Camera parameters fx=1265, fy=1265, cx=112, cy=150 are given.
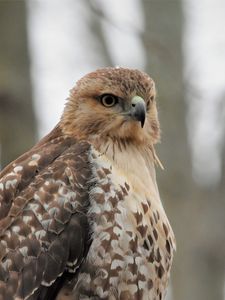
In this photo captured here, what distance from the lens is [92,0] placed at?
1123 centimetres

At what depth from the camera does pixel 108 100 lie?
27.6 feet

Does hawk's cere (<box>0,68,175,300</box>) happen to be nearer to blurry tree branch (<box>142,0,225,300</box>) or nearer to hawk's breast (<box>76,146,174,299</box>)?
hawk's breast (<box>76,146,174,299</box>)

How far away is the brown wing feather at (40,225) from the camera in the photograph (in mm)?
7480

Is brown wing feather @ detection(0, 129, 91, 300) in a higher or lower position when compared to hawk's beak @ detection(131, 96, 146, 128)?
lower

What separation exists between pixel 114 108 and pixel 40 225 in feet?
3.77

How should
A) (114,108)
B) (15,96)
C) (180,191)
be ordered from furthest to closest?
1. (180,191)
2. (15,96)
3. (114,108)

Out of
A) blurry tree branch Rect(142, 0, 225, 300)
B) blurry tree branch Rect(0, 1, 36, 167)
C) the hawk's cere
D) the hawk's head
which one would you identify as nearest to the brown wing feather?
the hawk's cere

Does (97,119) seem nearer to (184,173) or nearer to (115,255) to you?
(115,255)

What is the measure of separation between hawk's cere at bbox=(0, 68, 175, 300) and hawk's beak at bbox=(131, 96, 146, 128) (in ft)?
0.03

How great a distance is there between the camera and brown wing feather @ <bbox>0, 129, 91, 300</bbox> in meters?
7.48

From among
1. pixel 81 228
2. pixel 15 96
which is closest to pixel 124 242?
pixel 81 228

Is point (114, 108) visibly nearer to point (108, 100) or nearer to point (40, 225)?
point (108, 100)

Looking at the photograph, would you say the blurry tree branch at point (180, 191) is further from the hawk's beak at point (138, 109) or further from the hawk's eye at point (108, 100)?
the hawk's beak at point (138, 109)

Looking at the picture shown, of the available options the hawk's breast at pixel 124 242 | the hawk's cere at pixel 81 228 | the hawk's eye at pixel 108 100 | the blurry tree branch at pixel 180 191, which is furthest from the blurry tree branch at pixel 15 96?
the hawk's breast at pixel 124 242
